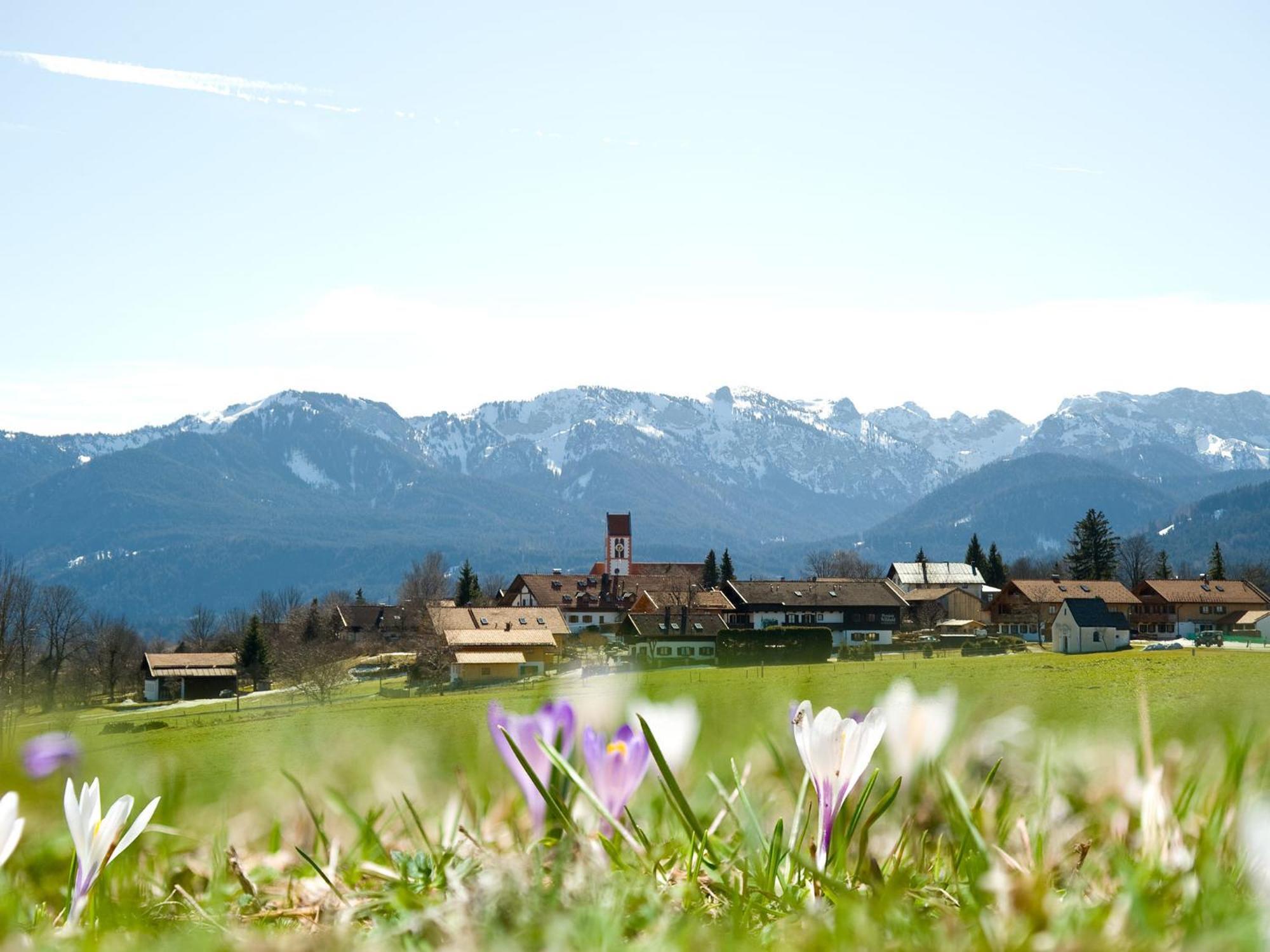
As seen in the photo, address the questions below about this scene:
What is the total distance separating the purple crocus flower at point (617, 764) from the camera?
4.26ft

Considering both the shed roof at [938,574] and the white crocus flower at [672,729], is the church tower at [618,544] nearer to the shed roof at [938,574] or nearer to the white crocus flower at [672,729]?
the shed roof at [938,574]

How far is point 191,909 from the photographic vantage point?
135 cm

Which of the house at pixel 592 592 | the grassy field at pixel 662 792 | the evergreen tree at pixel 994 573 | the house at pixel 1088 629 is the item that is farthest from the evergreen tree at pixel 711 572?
the grassy field at pixel 662 792

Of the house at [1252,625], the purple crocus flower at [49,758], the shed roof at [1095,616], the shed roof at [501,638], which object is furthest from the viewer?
the shed roof at [501,638]

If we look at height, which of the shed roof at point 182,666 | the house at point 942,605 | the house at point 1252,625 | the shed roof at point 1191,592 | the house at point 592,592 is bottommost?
the house at point 942,605

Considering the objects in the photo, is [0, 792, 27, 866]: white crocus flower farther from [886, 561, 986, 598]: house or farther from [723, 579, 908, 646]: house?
[886, 561, 986, 598]: house

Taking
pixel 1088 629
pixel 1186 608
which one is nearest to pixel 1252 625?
pixel 1088 629

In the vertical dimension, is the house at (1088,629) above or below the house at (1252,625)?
below

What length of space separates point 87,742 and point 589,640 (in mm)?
2197

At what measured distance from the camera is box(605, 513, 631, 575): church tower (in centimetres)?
13538

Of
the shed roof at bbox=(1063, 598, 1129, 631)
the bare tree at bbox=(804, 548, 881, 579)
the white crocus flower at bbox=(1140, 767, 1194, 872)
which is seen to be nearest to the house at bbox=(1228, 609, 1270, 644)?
the shed roof at bbox=(1063, 598, 1129, 631)

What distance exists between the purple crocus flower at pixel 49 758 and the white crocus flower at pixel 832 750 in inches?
57.3

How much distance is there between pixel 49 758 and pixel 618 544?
5441 inches

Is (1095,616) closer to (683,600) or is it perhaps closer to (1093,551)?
(683,600)
